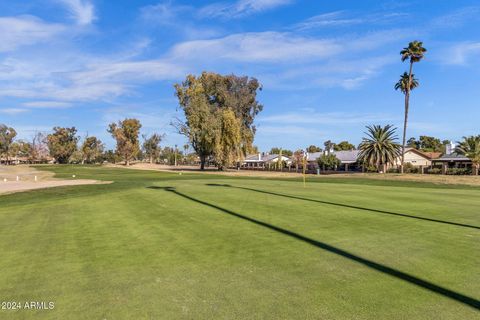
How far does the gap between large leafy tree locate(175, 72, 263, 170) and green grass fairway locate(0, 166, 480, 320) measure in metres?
54.9

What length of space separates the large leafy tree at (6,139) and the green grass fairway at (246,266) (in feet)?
597

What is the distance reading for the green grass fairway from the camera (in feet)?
18.5

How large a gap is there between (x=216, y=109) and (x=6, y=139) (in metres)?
141

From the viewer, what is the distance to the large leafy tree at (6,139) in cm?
16525

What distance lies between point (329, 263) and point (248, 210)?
773cm

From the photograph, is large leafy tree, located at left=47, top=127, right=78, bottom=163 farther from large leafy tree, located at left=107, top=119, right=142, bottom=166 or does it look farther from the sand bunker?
the sand bunker

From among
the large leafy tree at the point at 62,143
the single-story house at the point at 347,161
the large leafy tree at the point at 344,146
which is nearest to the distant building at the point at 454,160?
the single-story house at the point at 347,161

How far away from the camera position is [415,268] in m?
7.36

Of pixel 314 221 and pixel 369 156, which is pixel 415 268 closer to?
pixel 314 221

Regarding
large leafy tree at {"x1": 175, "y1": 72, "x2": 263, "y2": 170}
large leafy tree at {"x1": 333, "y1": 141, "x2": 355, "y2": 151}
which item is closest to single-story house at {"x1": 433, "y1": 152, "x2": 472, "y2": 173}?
large leafy tree at {"x1": 175, "y1": 72, "x2": 263, "y2": 170}

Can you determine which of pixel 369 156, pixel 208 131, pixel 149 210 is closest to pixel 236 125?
pixel 208 131

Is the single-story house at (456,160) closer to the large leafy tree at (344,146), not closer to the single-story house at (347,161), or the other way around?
the single-story house at (347,161)

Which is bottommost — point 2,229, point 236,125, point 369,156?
point 2,229

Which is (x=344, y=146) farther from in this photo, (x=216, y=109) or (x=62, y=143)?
(x=62, y=143)
